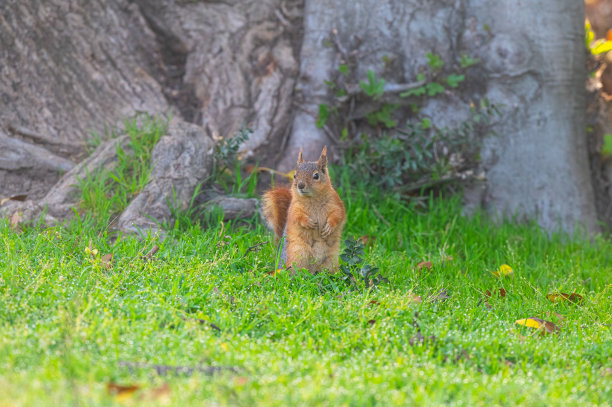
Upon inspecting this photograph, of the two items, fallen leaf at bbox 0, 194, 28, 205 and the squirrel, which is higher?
the squirrel

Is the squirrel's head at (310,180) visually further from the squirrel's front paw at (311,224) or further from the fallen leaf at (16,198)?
the fallen leaf at (16,198)

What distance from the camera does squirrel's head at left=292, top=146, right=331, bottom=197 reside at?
13.3ft

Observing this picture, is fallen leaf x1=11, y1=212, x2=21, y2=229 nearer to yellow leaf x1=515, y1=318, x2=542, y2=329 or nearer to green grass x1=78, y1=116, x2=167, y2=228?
green grass x1=78, y1=116, x2=167, y2=228

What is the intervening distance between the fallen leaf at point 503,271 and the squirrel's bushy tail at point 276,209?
1544 mm

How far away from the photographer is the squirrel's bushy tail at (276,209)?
4441 millimetres

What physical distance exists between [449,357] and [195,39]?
439 centimetres

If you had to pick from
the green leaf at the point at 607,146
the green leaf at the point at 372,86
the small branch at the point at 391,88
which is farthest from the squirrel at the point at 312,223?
the green leaf at the point at 607,146

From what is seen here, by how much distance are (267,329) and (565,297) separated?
2124mm

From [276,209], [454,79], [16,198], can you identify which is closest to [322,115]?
[454,79]

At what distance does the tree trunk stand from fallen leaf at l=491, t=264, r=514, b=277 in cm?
136

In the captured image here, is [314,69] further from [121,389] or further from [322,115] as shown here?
[121,389]

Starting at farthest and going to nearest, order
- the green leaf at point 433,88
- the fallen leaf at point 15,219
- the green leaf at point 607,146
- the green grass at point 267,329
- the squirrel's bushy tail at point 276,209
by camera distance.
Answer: the green leaf at point 607,146, the green leaf at point 433,88, the fallen leaf at point 15,219, the squirrel's bushy tail at point 276,209, the green grass at point 267,329

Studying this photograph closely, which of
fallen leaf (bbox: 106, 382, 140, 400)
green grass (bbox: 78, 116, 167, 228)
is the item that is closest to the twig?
green grass (bbox: 78, 116, 167, 228)

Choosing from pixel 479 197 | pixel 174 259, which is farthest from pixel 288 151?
pixel 174 259
